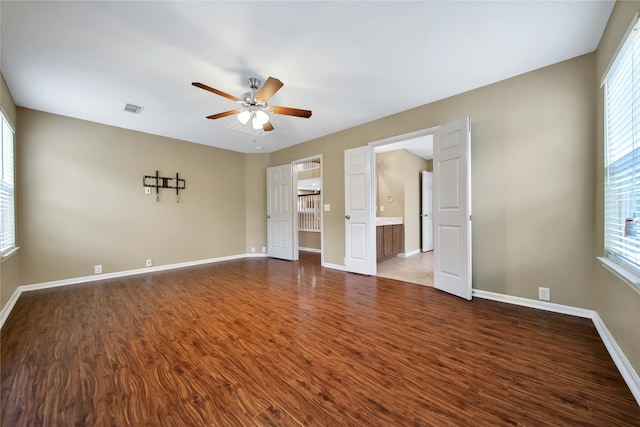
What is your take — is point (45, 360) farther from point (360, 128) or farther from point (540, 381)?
point (360, 128)

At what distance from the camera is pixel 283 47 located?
2.23 meters

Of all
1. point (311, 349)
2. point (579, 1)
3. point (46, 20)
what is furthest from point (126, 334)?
point (579, 1)

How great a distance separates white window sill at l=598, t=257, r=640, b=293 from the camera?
1.47 metres

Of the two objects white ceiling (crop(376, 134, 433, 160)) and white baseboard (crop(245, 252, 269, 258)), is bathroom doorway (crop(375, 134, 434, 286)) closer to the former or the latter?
white ceiling (crop(376, 134, 433, 160))

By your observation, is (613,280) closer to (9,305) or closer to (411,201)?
(411,201)

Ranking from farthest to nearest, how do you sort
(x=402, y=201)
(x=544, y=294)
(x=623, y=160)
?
(x=402, y=201) → (x=544, y=294) → (x=623, y=160)

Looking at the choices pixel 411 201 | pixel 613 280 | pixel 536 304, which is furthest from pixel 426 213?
pixel 613 280

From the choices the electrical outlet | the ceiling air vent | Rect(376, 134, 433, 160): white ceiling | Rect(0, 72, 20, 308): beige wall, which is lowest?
the electrical outlet

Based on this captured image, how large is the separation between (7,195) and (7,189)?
8cm

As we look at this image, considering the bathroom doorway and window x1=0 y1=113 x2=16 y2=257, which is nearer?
window x1=0 y1=113 x2=16 y2=257

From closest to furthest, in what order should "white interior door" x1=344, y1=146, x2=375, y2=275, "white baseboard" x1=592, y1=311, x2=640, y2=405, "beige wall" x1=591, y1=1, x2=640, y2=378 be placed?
"white baseboard" x1=592, y1=311, x2=640, y2=405, "beige wall" x1=591, y1=1, x2=640, y2=378, "white interior door" x1=344, y1=146, x2=375, y2=275

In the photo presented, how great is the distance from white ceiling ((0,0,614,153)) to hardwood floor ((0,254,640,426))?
2580 millimetres

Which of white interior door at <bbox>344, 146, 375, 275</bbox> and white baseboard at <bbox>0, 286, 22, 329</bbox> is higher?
white interior door at <bbox>344, 146, 375, 275</bbox>

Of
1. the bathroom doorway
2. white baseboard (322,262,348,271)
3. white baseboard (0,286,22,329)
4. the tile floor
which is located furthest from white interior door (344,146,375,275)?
white baseboard (0,286,22,329)
